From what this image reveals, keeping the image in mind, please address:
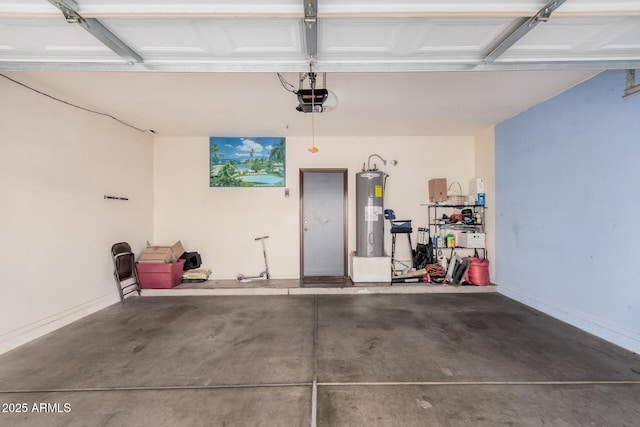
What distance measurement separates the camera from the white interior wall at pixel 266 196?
5.31 metres

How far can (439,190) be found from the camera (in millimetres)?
5047

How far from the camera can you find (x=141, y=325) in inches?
134

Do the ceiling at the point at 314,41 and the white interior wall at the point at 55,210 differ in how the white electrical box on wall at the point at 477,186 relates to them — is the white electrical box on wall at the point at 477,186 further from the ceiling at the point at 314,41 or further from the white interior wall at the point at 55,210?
the white interior wall at the point at 55,210

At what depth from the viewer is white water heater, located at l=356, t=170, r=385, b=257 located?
4.85 meters

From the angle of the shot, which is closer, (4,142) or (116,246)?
(4,142)

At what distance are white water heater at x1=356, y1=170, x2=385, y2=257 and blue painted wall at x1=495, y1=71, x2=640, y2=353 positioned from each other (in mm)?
2079

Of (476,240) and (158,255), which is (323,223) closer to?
(476,240)

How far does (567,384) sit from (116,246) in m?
5.76

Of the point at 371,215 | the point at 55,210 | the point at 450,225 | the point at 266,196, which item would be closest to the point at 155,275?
the point at 55,210

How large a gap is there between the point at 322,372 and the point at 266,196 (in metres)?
3.66

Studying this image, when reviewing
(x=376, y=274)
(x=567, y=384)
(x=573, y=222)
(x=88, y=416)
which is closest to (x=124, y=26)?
(x=88, y=416)

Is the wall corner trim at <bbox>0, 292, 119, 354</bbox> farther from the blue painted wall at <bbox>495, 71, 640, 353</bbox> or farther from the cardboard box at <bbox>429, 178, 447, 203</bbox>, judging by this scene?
the blue painted wall at <bbox>495, 71, 640, 353</bbox>

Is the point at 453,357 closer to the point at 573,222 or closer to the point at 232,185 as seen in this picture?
the point at 573,222

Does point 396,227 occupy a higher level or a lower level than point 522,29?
lower
